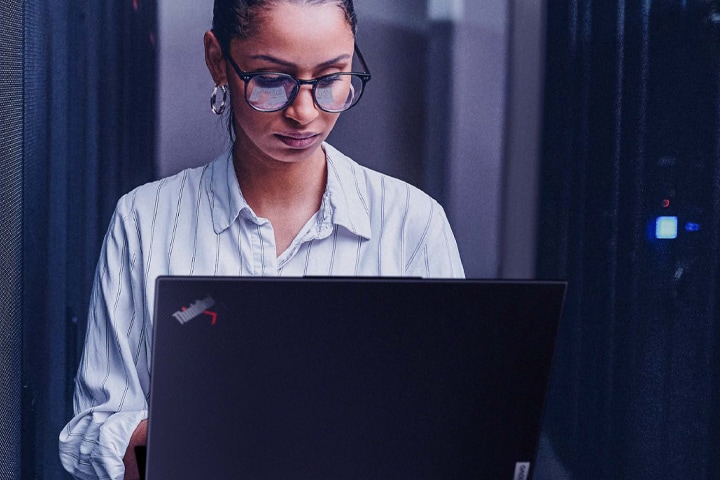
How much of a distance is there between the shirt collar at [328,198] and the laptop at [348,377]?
3.02 ft

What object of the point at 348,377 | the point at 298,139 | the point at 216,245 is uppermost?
the point at 298,139

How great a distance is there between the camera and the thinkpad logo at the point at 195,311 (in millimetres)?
719

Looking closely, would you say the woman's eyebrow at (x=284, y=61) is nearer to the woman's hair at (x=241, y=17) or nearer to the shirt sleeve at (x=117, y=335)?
the woman's hair at (x=241, y=17)

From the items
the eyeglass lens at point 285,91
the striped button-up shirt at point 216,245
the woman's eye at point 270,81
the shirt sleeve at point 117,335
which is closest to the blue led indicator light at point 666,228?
the striped button-up shirt at point 216,245

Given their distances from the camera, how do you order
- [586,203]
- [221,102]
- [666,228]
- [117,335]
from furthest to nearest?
[586,203] → [666,228] → [221,102] → [117,335]

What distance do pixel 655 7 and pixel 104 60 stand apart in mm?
1435

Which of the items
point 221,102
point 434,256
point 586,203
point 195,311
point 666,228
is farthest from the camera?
point 586,203

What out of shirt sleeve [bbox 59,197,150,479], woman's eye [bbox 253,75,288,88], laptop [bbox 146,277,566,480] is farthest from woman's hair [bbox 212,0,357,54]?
laptop [bbox 146,277,566,480]

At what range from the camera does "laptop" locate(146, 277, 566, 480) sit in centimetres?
73

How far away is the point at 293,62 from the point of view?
1.62m

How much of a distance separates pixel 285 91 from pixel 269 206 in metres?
0.26

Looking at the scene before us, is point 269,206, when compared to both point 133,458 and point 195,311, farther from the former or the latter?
point 195,311

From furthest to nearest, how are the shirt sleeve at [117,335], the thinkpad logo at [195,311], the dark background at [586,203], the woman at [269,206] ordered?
the dark background at [586,203] < the woman at [269,206] < the shirt sleeve at [117,335] < the thinkpad logo at [195,311]

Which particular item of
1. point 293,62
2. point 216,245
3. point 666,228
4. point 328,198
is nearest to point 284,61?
point 293,62
